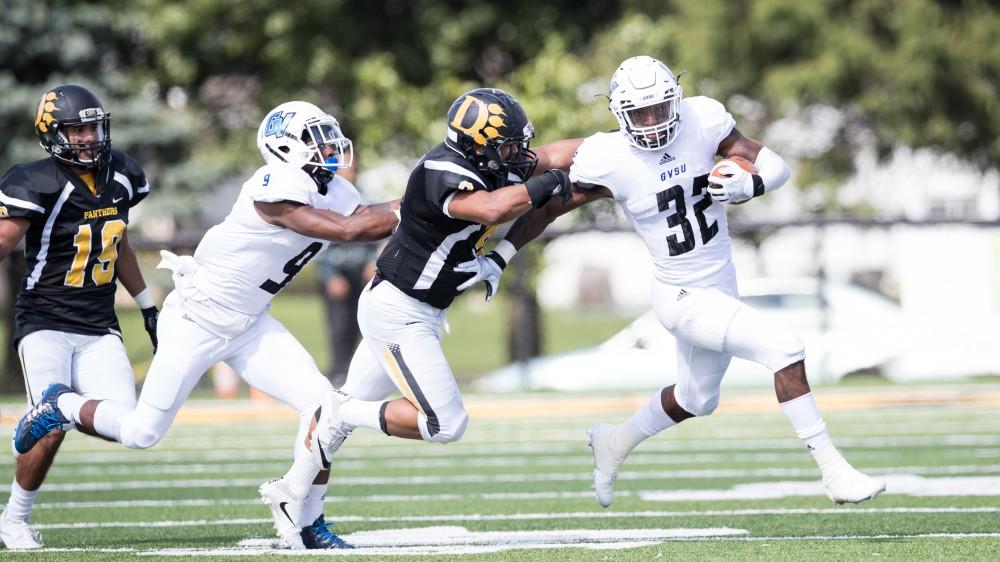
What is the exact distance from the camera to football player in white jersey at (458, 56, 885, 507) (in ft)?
18.1

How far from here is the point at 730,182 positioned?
212 inches

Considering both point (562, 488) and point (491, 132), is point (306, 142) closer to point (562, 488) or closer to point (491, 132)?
point (491, 132)

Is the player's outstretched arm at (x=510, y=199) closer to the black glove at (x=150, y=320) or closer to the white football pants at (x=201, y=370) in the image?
the white football pants at (x=201, y=370)

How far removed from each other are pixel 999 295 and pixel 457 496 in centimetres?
813

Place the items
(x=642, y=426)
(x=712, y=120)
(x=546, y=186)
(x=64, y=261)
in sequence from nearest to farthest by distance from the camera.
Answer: (x=546, y=186) → (x=712, y=120) → (x=64, y=261) → (x=642, y=426)

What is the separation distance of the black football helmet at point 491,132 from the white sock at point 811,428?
1.47m

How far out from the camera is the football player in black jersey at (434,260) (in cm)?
526

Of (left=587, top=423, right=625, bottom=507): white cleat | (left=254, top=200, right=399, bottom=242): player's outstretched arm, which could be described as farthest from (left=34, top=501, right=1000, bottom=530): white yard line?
(left=254, top=200, right=399, bottom=242): player's outstretched arm

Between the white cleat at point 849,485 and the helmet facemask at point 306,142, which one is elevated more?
the helmet facemask at point 306,142

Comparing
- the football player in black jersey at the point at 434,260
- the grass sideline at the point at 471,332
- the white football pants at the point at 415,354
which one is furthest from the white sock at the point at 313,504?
the grass sideline at the point at 471,332

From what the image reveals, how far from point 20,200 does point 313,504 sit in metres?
1.77

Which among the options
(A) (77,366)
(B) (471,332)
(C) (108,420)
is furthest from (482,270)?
(B) (471,332)

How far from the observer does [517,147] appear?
17.6ft

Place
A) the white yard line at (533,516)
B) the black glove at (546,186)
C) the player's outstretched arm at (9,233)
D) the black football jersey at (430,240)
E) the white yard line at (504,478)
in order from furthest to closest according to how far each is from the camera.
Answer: the white yard line at (504,478) → the white yard line at (533,516) → the player's outstretched arm at (9,233) → the black football jersey at (430,240) → the black glove at (546,186)
